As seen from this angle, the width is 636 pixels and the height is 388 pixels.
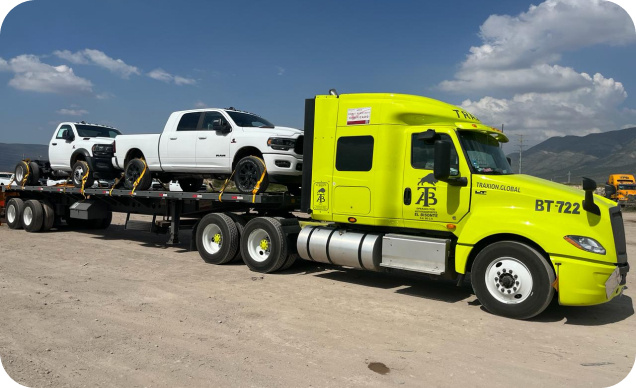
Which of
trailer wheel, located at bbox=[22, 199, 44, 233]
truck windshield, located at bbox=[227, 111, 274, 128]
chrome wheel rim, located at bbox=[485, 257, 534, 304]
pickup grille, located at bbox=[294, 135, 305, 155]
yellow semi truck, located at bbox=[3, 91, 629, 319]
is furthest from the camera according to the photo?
trailer wheel, located at bbox=[22, 199, 44, 233]

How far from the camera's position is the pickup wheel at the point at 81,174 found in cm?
1269

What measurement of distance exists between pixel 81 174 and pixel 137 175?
264 centimetres

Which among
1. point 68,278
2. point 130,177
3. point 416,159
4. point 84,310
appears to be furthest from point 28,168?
point 416,159

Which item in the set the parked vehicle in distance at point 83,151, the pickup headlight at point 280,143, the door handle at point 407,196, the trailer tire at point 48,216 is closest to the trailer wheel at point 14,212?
the trailer tire at point 48,216

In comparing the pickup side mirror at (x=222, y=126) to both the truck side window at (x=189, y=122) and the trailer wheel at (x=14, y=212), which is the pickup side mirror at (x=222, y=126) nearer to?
the truck side window at (x=189, y=122)

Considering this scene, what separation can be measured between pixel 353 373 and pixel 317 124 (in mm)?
5019

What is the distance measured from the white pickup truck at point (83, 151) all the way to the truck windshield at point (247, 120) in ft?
15.3

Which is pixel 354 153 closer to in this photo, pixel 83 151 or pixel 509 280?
pixel 509 280

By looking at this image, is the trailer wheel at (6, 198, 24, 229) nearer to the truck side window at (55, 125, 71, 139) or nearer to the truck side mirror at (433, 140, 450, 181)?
the truck side window at (55, 125, 71, 139)

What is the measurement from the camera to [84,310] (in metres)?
6.15

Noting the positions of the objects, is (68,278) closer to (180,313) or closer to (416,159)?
(180,313)

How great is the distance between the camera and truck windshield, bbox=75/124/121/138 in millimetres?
13211

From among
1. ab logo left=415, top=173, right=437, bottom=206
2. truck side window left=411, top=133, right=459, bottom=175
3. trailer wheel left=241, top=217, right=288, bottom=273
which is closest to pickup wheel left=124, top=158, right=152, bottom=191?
trailer wheel left=241, top=217, right=288, bottom=273

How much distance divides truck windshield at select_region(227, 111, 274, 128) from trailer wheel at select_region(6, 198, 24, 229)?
9549mm
